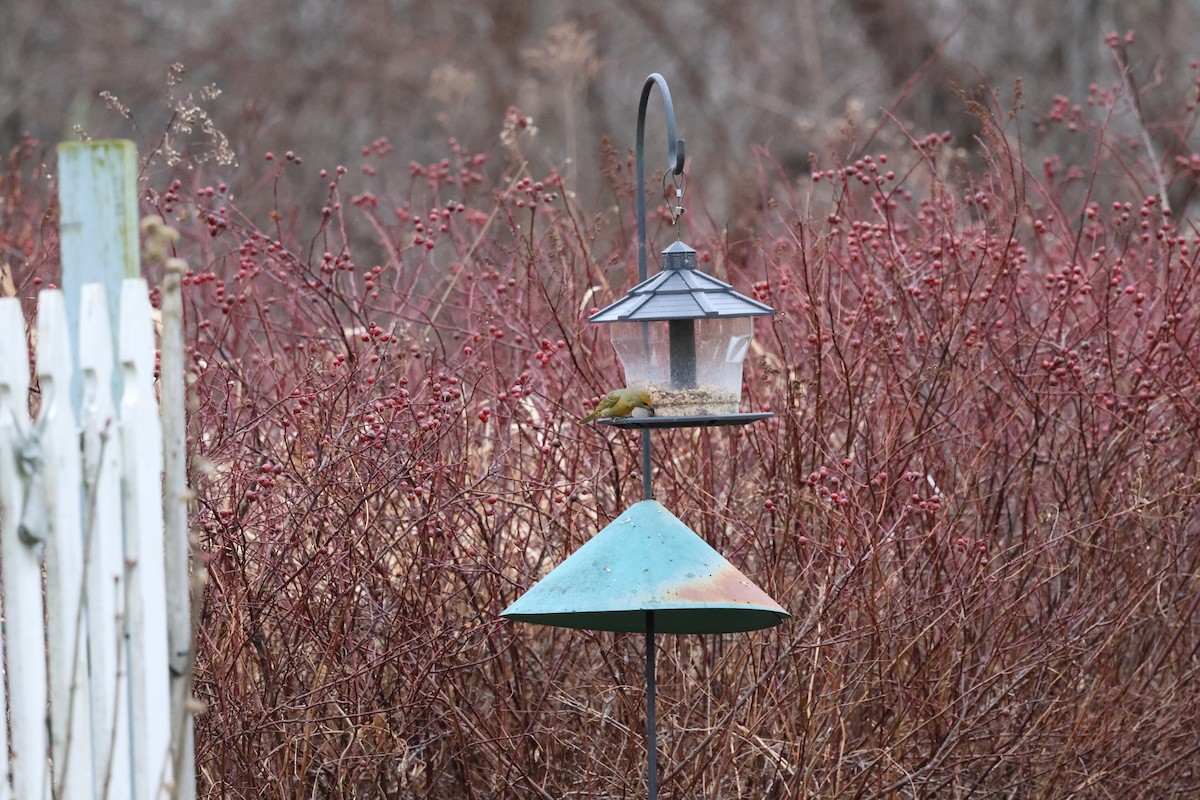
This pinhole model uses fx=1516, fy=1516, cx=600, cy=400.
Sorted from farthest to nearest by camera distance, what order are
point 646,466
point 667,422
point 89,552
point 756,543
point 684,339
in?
point 756,543 < point 646,466 < point 684,339 < point 667,422 < point 89,552

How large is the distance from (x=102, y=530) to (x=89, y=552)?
50 mm

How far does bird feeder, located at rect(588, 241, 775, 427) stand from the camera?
11.9ft

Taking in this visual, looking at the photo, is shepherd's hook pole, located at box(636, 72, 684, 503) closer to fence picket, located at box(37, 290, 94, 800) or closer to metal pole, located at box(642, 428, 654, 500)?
metal pole, located at box(642, 428, 654, 500)

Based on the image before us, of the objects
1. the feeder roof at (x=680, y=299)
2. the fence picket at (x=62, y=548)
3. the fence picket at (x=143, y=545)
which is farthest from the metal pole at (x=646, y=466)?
the fence picket at (x=62, y=548)

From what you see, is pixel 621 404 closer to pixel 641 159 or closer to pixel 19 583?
pixel 641 159

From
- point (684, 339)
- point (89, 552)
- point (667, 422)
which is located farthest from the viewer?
point (684, 339)

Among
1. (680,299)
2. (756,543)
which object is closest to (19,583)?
(680,299)

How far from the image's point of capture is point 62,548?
2709 mm

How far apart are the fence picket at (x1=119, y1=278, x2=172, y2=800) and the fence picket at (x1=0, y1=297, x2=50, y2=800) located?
0.17 meters

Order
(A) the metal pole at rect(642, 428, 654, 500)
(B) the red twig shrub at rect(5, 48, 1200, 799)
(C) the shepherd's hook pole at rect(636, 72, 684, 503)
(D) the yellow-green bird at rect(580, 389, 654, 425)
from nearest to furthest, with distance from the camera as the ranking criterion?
(D) the yellow-green bird at rect(580, 389, 654, 425), (C) the shepherd's hook pole at rect(636, 72, 684, 503), (A) the metal pole at rect(642, 428, 654, 500), (B) the red twig shrub at rect(5, 48, 1200, 799)

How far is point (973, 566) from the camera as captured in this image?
4836 millimetres

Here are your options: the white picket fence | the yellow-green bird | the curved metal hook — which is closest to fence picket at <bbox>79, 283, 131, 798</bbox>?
the white picket fence

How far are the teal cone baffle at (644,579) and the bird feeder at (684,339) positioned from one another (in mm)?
281

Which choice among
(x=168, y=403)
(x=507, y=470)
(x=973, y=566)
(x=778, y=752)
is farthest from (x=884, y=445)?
(x=168, y=403)
